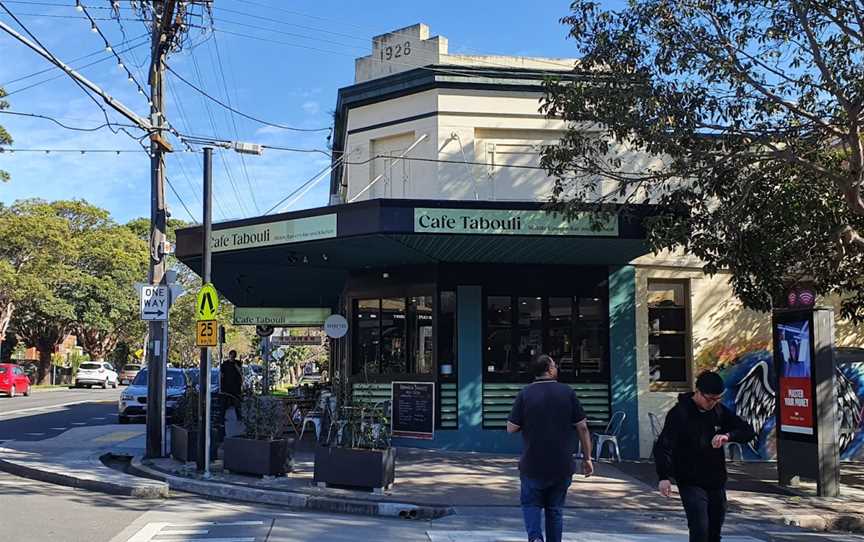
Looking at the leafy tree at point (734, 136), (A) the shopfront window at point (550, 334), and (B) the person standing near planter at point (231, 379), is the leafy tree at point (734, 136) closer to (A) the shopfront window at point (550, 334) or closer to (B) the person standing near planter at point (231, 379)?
(A) the shopfront window at point (550, 334)

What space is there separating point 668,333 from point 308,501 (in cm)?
829

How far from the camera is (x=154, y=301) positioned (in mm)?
13453

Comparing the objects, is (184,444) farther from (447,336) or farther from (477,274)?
(477,274)

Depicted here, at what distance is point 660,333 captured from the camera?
15.0 m

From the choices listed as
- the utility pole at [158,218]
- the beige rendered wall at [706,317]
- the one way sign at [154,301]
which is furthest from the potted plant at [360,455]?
the beige rendered wall at [706,317]

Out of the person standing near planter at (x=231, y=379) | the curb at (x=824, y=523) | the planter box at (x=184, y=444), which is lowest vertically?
the curb at (x=824, y=523)

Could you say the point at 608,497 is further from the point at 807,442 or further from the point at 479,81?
the point at 479,81

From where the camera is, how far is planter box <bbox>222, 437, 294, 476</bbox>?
10945 millimetres

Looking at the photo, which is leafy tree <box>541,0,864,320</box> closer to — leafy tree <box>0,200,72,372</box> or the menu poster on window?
the menu poster on window

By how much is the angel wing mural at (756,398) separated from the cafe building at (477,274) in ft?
3.03

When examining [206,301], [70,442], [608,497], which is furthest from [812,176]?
[70,442]

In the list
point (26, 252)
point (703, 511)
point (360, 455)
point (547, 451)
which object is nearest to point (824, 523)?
point (703, 511)

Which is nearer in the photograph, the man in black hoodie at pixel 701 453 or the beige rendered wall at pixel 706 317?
the man in black hoodie at pixel 701 453

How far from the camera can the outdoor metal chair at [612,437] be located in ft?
44.9
